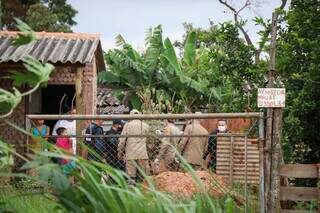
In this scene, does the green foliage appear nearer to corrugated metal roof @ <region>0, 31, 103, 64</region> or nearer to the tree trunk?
the tree trunk

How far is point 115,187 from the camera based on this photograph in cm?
244

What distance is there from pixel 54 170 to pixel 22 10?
2452cm

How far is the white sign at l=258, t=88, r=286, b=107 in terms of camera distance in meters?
6.45

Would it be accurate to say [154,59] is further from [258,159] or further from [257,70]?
[258,159]

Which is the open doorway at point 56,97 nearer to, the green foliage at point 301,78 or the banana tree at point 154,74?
the banana tree at point 154,74

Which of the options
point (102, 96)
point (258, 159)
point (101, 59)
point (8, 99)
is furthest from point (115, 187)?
point (102, 96)

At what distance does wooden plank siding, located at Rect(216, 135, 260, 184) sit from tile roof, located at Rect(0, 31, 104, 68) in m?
5.57

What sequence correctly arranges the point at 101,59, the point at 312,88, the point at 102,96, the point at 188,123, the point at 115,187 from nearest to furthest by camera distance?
the point at 115,187, the point at 312,88, the point at 188,123, the point at 101,59, the point at 102,96

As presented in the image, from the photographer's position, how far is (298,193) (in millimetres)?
7078

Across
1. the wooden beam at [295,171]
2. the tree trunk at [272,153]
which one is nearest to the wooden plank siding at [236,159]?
the tree trunk at [272,153]

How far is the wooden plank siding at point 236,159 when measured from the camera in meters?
6.75

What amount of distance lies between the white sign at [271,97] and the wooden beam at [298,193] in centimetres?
106

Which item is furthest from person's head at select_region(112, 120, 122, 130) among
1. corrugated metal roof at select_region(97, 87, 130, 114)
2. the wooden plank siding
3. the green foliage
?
corrugated metal roof at select_region(97, 87, 130, 114)

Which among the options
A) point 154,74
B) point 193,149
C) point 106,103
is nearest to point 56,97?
point 154,74
